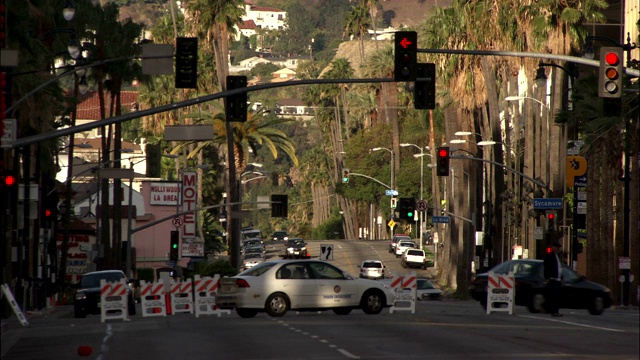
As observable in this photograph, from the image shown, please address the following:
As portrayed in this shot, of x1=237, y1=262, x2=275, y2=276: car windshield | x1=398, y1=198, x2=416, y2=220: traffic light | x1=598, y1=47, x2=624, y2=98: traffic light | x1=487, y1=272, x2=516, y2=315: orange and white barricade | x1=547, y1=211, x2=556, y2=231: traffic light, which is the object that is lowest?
x1=487, y1=272, x2=516, y2=315: orange and white barricade

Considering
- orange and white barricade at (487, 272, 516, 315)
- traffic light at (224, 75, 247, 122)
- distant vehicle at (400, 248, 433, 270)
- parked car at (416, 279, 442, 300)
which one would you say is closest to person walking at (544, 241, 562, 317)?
orange and white barricade at (487, 272, 516, 315)

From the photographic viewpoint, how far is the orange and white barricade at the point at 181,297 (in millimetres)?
38188

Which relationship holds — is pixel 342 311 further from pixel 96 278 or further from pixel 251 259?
pixel 251 259

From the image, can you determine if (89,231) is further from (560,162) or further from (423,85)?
(423,85)

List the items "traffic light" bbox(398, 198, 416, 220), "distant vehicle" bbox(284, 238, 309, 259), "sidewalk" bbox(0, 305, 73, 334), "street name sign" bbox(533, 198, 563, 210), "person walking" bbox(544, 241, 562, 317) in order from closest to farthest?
"person walking" bbox(544, 241, 562, 317) < "sidewalk" bbox(0, 305, 73, 334) < "street name sign" bbox(533, 198, 563, 210) < "traffic light" bbox(398, 198, 416, 220) < "distant vehicle" bbox(284, 238, 309, 259)

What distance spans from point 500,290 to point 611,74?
942 centimetres

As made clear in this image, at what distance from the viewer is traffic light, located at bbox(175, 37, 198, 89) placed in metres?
27.4

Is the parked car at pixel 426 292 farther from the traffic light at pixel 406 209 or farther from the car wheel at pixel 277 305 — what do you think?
the car wheel at pixel 277 305

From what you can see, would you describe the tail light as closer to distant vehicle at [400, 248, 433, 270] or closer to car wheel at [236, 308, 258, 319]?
car wheel at [236, 308, 258, 319]

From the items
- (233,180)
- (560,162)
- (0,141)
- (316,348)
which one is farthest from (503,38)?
(316,348)

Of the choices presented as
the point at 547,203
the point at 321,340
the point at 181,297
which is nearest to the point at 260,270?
the point at 181,297

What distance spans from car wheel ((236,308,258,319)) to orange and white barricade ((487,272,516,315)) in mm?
6338

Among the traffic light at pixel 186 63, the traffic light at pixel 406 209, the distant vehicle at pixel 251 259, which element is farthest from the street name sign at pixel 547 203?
the distant vehicle at pixel 251 259

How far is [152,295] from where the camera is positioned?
122ft
